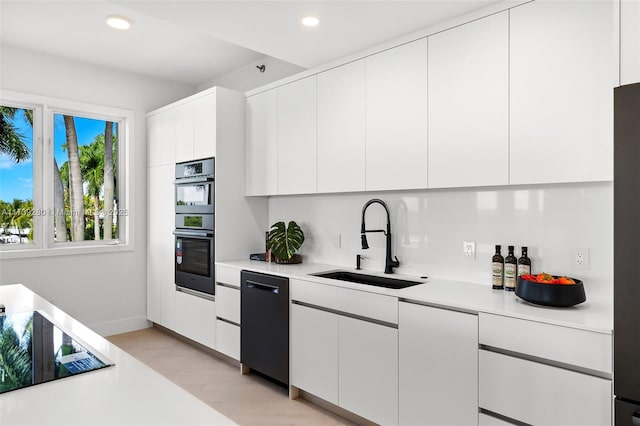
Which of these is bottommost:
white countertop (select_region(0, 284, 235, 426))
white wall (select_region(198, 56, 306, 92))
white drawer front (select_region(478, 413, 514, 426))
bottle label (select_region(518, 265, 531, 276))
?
white drawer front (select_region(478, 413, 514, 426))

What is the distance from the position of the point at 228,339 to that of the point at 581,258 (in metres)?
2.64

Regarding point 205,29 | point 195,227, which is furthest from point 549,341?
point 195,227

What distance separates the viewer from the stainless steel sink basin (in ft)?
9.10

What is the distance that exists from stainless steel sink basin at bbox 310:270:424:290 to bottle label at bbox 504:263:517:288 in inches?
20.3

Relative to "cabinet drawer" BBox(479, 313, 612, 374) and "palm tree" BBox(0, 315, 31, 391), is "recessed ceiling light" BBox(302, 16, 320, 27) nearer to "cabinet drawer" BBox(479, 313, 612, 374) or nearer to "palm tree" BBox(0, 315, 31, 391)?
"cabinet drawer" BBox(479, 313, 612, 374)

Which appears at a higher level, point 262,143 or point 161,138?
point 161,138

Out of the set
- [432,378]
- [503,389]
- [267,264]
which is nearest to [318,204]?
[267,264]

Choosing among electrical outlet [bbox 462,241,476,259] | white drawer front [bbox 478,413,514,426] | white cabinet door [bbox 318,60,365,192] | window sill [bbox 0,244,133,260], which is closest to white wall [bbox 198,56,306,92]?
white cabinet door [bbox 318,60,365,192]

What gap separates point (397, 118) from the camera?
2.68m

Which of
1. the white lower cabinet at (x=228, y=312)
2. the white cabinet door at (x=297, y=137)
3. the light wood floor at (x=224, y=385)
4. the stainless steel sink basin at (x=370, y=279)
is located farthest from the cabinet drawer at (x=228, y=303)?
the white cabinet door at (x=297, y=137)

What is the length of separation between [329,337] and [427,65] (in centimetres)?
180

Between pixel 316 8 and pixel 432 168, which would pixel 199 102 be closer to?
pixel 316 8

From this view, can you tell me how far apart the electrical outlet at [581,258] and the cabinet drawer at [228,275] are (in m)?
2.34

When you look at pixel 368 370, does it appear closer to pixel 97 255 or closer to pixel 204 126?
pixel 204 126
